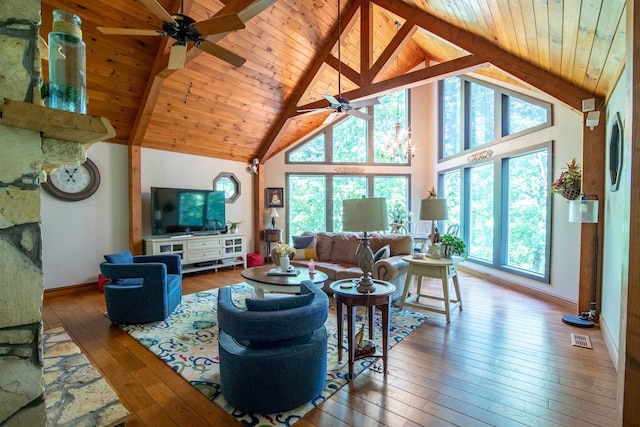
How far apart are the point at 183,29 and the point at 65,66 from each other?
1938 millimetres

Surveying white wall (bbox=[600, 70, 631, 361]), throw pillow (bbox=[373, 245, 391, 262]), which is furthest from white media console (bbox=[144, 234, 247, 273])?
white wall (bbox=[600, 70, 631, 361])

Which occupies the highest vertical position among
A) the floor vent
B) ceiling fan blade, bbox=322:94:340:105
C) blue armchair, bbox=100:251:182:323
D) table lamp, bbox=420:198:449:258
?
ceiling fan blade, bbox=322:94:340:105

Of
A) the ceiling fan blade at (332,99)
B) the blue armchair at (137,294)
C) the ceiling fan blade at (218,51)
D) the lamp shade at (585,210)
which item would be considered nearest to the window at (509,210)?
the lamp shade at (585,210)

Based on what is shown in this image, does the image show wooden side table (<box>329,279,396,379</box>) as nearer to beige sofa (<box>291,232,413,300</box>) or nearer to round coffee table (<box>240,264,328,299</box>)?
round coffee table (<box>240,264,328,299</box>)

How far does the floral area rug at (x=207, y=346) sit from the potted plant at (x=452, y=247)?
0.85m

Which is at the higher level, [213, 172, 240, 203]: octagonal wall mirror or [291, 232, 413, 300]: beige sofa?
[213, 172, 240, 203]: octagonal wall mirror

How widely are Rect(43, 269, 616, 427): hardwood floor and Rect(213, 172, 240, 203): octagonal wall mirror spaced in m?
3.73

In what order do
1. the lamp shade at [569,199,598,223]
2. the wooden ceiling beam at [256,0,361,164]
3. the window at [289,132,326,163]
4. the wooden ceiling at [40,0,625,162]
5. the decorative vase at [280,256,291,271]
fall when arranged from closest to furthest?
the wooden ceiling at [40,0,625,162] → the lamp shade at [569,199,598,223] → the decorative vase at [280,256,291,271] → the wooden ceiling beam at [256,0,361,164] → the window at [289,132,326,163]

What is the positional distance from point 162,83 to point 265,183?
11.5 feet

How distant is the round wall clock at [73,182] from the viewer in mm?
4402

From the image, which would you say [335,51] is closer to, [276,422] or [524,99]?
[524,99]

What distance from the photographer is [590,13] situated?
2.18 m

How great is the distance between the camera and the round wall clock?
173 inches

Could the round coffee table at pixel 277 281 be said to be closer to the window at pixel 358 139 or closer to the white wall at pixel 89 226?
the white wall at pixel 89 226
